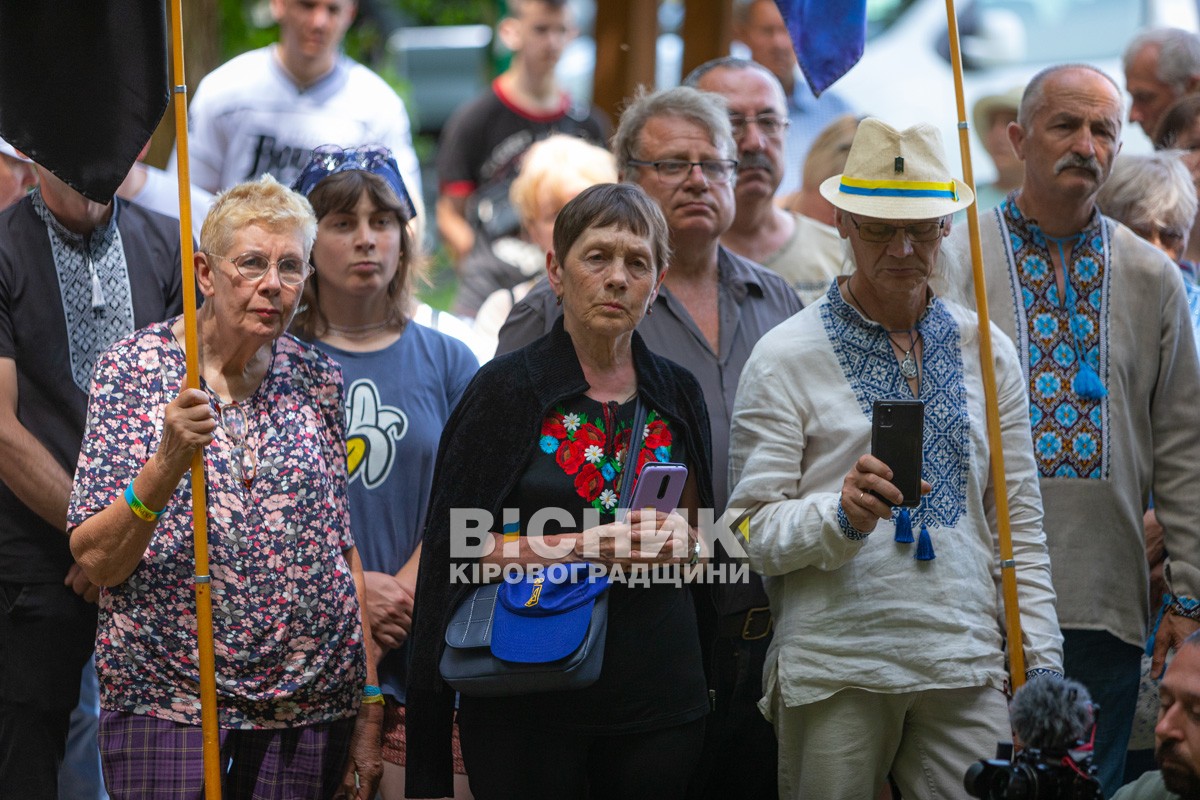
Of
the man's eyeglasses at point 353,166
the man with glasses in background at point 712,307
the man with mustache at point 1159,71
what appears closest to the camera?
the man with glasses in background at point 712,307

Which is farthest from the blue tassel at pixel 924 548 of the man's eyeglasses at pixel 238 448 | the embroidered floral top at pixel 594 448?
the man's eyeglasses at pixel 238 448

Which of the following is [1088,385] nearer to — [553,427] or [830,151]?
[553,427]

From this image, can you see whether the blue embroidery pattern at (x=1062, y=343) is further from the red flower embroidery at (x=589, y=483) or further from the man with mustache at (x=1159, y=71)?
the man with mustache at (x=1159, y=71)

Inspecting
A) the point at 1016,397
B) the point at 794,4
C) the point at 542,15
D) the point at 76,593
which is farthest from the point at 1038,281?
the point at 542,15

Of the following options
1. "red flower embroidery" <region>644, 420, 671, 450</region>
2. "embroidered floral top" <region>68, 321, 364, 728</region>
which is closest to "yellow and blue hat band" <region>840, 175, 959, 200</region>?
"red flower embroidery" <region>644, 420, 671, 450</region>

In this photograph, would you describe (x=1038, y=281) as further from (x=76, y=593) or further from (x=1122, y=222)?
(x=76, y=593)

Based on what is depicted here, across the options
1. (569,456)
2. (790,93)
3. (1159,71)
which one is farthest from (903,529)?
(790,93)

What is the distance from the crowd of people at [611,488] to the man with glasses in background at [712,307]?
0.04 feet

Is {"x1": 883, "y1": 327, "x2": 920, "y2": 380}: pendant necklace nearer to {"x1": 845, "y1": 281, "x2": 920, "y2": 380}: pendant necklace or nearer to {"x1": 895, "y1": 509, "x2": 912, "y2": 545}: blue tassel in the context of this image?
{"x1": 845, "y1": 281, "x2": 920, "y2": 380}: pendant necklace

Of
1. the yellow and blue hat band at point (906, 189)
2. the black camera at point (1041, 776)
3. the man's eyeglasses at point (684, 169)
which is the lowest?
the black camera at point (1041, 776)

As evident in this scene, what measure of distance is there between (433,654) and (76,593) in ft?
3.59

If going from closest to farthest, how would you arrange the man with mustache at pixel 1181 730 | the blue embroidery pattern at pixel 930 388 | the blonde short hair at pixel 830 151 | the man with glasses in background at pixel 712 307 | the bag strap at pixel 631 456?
the man with mustache at pixel 1181 730 → the bag strap at pixel 631 456 → the blue embroidery pattern at pixel 930 388 → the man with glasses in background at pixel 712 307 → the blonde short hair at pixel 830 151

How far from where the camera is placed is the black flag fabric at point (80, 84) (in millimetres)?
3760

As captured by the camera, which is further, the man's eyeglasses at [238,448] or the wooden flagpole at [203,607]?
the man's eyeglasses at [238,448]
